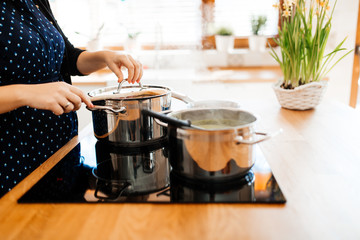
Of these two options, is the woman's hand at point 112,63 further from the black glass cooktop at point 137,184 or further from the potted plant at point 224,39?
the potted plant at point 224,39

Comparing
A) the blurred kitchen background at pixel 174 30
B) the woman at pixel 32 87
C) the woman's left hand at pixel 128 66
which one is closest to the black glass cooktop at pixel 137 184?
the woman at pixel 32 87

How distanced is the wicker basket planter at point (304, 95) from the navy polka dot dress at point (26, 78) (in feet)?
2.79

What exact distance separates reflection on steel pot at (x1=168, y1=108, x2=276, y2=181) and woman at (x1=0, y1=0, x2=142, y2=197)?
0.90ft

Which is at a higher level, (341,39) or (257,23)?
(257,23)

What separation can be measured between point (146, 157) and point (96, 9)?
2.33m

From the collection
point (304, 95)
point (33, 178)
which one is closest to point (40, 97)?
point (33, 178)

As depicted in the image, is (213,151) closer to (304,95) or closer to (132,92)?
(132,92)

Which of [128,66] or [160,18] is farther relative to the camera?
[160,18]

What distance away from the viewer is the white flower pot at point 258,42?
9.12 ft

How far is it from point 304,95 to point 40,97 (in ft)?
3.28

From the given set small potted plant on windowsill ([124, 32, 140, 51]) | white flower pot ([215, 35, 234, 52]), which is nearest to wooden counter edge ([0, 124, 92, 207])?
small potted plant on windowsill ([124, 32, 140, 51])

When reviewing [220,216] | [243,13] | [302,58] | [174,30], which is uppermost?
[243,13]

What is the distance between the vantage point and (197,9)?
9.28 feet

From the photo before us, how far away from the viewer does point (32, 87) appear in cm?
79
